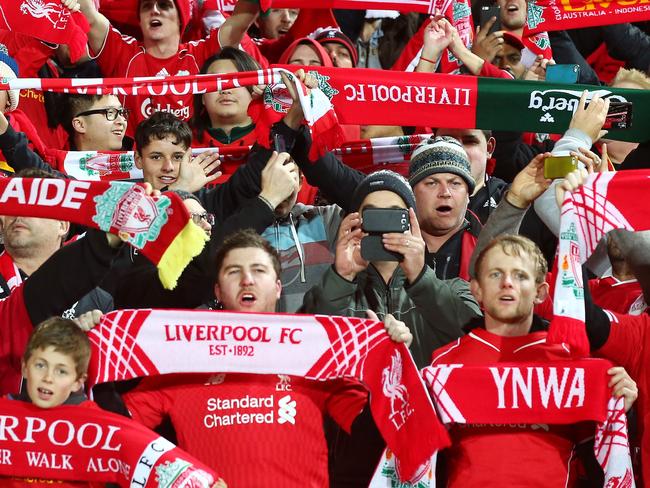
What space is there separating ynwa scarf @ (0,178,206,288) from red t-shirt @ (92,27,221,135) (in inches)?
101

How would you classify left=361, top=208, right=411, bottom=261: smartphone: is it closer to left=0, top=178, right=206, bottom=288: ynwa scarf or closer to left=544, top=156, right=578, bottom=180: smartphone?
left=544, top=156, right=578, bottom=180: smartphone

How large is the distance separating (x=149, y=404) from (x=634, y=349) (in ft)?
6.19

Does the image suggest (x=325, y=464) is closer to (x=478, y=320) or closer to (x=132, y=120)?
(x=478, y=320)

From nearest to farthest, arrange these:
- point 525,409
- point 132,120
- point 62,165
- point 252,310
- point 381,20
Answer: point 525,409 < point 252,310 < point 62,165 < point 132,120 < point 381,20

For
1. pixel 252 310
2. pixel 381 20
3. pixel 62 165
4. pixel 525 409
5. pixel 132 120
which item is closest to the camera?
pixel 525 409

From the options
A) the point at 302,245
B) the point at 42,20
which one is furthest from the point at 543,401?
the point at 42,20

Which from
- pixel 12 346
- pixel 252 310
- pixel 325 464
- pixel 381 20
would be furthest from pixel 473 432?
pixel 381 20

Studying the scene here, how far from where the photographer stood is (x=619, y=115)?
6.32 m

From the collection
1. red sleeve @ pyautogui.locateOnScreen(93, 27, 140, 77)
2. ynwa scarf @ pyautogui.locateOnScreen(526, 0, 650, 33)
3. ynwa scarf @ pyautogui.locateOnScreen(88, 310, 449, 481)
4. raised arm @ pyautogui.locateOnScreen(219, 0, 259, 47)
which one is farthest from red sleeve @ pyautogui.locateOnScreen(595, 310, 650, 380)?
red sleeve @ pyautogui.locateOnScreen(93, 27, 140, 77)

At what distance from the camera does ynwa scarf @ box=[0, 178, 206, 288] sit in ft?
17.3

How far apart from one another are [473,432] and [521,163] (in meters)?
2.82

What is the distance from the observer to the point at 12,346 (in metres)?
5.60

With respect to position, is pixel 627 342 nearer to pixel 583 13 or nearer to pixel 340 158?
pixel 340 158

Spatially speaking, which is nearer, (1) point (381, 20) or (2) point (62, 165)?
(2) point (62, 165)
